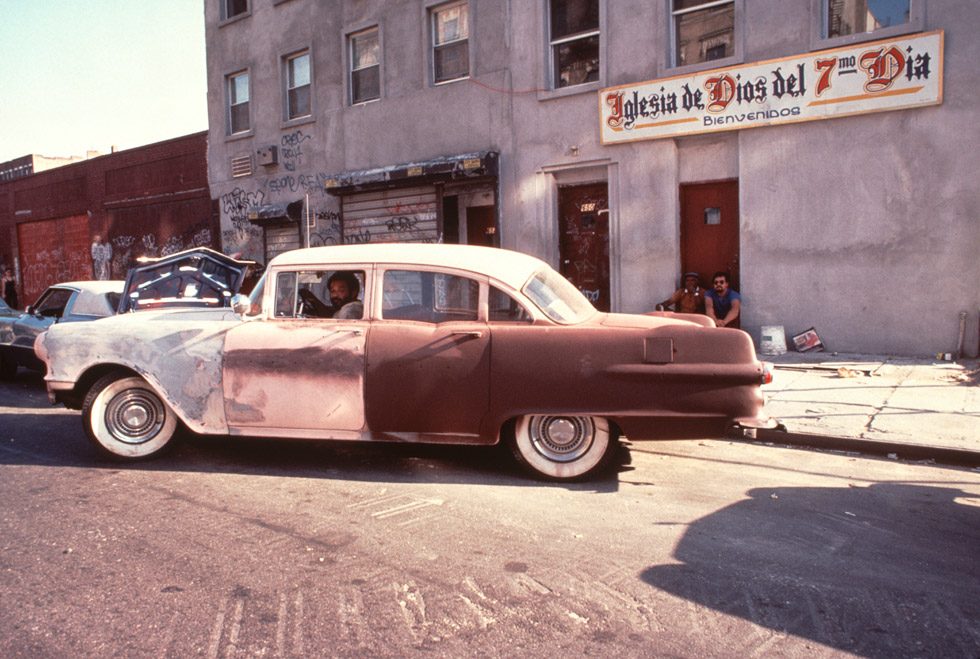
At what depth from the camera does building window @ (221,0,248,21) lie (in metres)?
19.0

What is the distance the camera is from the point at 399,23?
15219 millimetres

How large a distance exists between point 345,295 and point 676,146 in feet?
26.0

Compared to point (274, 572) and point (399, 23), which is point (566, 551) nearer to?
point (274, 572)

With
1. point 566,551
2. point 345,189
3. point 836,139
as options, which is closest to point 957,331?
point 836,139

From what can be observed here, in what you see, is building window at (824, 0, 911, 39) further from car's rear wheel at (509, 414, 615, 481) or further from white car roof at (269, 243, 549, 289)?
car's rear wheel at (509, 414, 615, 481)

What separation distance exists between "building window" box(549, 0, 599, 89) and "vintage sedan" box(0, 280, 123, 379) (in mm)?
7990

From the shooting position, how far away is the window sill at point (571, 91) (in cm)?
1252

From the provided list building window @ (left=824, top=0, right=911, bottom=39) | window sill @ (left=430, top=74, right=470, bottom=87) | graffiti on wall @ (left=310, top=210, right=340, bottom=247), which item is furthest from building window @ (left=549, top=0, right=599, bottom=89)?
graffiti on wall @ (left=310, top=210, right=340, bottom=247)

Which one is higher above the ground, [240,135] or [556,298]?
[240,135]

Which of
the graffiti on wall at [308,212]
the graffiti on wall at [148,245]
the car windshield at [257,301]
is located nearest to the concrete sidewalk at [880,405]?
the car windshield at [257,301]

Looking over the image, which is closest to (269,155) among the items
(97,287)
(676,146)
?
(97,287)

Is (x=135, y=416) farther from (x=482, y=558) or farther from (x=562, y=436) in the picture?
(x=482, y=558)

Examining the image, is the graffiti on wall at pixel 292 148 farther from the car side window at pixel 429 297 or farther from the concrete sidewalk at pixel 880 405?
the car side window at pixel 429 297

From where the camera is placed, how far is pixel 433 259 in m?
5.35
